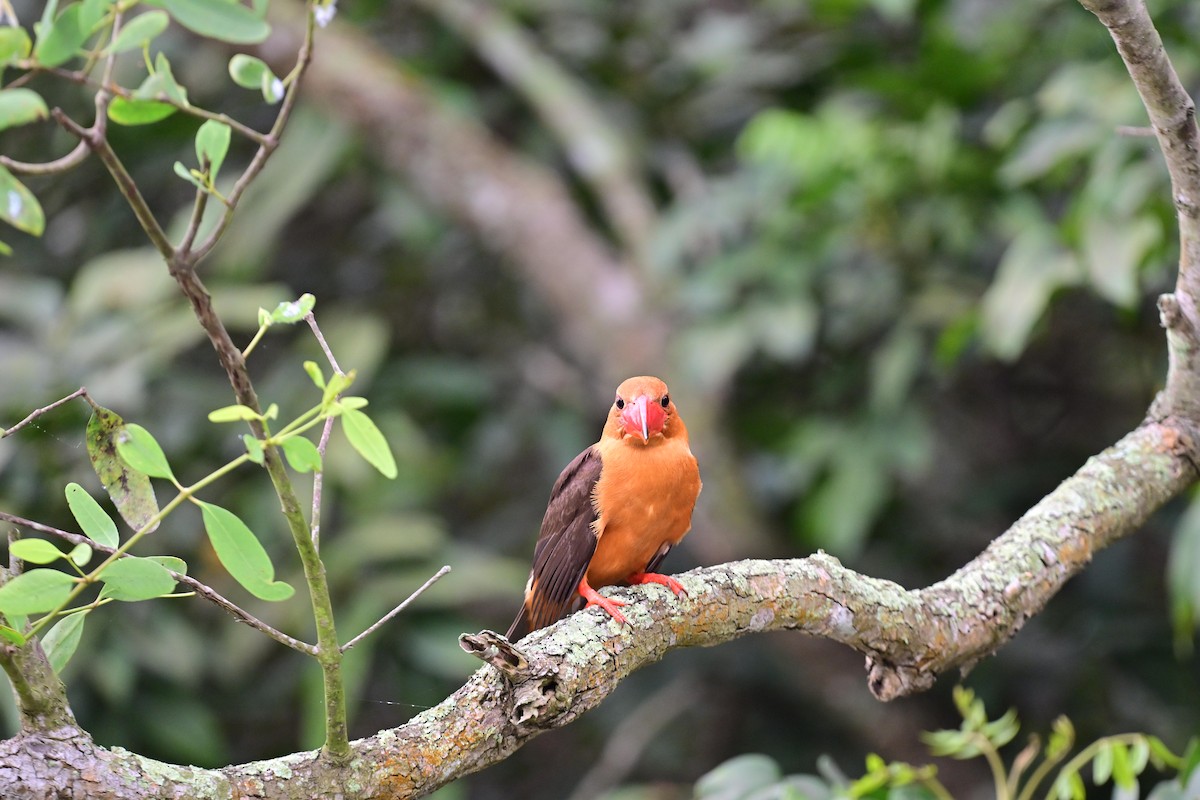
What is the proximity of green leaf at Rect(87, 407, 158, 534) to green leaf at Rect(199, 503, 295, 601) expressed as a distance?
0.48ft

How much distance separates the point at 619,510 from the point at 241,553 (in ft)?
3.90

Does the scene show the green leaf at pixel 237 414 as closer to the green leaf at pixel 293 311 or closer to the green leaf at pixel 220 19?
the green leaf at pixel 293 311

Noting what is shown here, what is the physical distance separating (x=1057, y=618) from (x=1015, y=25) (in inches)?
88.4

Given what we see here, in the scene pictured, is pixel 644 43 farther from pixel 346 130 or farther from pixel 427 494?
pixel 427 494

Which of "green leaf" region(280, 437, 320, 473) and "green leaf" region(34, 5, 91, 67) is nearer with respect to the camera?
"green leaf" region(34, 5, 91, 67)

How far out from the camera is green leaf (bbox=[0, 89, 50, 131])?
0.98 meters

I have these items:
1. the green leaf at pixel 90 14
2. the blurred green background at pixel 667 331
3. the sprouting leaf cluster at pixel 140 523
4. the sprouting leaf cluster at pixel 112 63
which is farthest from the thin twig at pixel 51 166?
the blurred green background at pixel 667 331

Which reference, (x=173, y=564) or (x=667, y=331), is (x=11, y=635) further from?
(x=667, y=331)

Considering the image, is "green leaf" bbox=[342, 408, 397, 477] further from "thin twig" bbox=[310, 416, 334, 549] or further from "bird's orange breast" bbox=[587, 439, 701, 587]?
"bird's orange breast" bbox=[587, 439, 701, 587]

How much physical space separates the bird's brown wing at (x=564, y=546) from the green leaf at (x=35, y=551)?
4.04ft

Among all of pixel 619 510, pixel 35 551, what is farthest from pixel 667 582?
pixel 35 551

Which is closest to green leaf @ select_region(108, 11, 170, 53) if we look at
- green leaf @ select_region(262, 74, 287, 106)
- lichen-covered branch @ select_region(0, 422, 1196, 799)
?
green leaf @ select_region(262, 74, 287, 106)

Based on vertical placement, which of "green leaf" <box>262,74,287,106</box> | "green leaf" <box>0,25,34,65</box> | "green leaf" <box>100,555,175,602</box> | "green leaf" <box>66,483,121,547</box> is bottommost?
"green leaf" <box>100,555,175,602</box>

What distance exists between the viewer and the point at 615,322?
15.2 feet
